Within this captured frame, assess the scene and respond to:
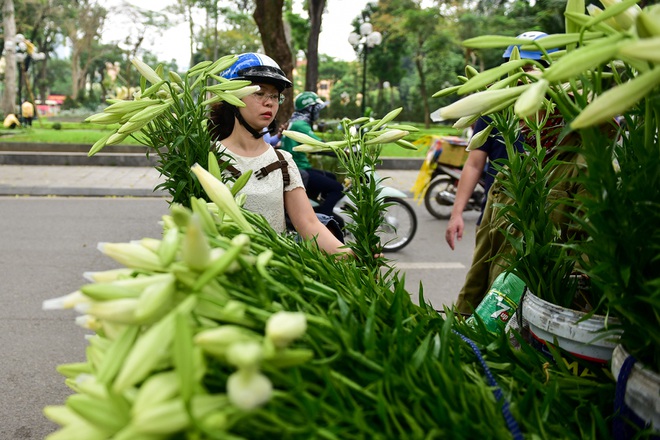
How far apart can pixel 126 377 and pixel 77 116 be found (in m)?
36.3

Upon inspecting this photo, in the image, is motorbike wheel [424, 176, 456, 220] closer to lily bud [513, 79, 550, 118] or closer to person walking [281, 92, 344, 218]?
person walking [281, 92, 344, 218]

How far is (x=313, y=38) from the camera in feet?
37.8

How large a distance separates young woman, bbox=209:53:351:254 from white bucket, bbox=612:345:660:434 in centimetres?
152

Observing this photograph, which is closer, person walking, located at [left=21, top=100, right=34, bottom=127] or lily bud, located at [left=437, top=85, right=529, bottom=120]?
lily bud, located at [left=437, top=85, right=529, bottom=120]

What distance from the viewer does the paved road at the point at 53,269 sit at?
10.1 feet

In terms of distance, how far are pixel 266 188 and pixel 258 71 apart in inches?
18.2

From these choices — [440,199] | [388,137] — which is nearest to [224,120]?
[388,137]

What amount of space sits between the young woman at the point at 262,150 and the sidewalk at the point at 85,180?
5847 mm

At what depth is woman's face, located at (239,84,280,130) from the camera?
2316mm

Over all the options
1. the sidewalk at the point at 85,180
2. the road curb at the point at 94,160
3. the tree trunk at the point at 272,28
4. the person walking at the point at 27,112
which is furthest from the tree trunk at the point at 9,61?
the tree trunk at the point at 272,28

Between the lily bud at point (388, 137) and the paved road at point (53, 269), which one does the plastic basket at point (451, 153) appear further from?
the lily bud at point (388, 137)

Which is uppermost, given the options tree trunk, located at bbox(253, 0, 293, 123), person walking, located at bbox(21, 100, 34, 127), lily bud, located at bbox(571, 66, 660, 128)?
tree trunk, located at bbox(253, 0, 293, 123)

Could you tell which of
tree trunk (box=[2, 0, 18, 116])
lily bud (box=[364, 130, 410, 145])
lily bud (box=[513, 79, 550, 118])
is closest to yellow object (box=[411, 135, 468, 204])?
lily bud (box=[364, 130, 410, 145])

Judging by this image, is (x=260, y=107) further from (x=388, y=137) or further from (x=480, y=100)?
(x=480, y=100)
